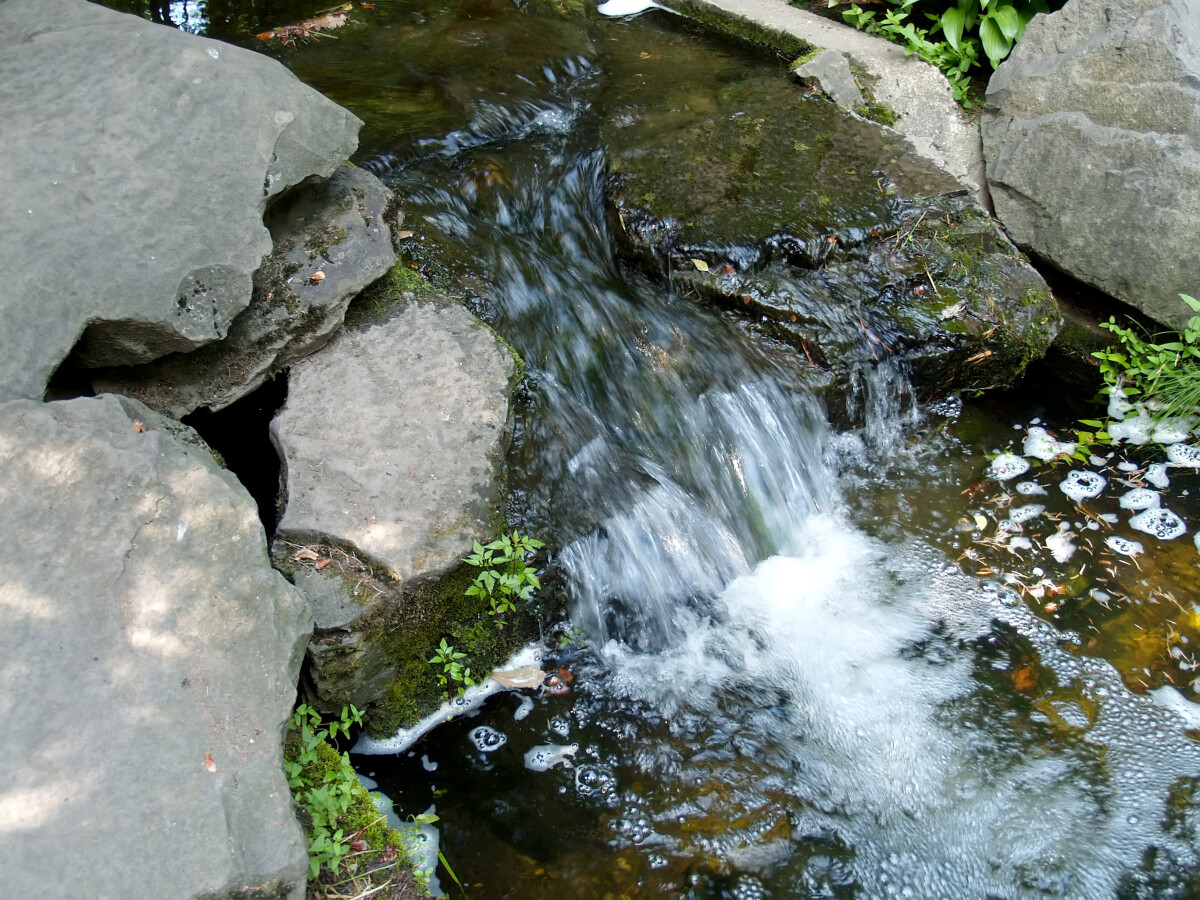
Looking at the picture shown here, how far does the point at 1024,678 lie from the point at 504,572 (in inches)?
77.8

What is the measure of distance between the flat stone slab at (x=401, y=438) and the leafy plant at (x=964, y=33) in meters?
3.74

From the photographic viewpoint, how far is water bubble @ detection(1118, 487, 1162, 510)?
392 centimetres

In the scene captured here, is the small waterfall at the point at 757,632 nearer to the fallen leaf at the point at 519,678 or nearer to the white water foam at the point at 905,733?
the white water foam at the point at 905,733

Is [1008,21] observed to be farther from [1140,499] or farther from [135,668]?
[135,668]

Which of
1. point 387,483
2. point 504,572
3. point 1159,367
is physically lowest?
point 1159,367

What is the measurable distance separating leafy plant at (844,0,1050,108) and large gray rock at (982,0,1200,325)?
1.93 feet

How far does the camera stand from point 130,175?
9.29 ft

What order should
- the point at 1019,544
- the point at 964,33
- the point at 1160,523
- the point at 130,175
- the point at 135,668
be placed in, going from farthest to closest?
the point at 964,33
the point at 1160,523
the point at 1019,544
the point at 130,175
the point at 135,668

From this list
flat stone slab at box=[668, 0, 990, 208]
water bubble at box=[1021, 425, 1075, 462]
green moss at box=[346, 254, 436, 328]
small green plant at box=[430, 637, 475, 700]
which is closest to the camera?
small green plant at box=[430, 637, 475, 700]

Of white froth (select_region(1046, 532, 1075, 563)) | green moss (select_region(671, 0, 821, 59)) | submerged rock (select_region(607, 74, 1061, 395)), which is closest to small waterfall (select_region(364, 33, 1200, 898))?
submerged rock (select_region(607, 74, 1061, 395))

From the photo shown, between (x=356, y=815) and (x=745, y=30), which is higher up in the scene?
(x=745, y=30)

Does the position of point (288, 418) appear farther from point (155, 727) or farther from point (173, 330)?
point (155, 727)

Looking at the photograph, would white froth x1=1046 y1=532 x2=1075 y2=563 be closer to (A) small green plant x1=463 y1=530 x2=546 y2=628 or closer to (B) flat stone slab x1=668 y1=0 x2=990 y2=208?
(B) flat stone slab x1=668 y1=0 x2=990 y2=208

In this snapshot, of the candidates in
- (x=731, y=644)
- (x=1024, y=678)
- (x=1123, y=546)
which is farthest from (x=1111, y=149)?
(x=731, y=644)
